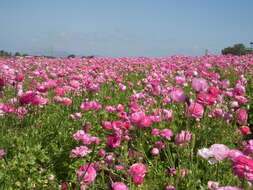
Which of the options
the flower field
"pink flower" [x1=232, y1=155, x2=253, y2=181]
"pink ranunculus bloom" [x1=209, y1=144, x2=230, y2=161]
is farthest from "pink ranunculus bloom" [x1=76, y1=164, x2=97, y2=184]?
"pink flower" [x1=232, y1=155, x2=253, y2=181]

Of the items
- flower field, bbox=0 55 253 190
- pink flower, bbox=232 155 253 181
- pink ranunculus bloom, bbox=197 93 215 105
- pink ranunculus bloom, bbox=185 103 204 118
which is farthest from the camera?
pink ranunculus bloom, bbox=185 103 204 118

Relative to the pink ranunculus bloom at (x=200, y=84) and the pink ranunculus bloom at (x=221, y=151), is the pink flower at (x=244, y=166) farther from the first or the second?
the pink ranunculus bloom at (x=200, y=84)

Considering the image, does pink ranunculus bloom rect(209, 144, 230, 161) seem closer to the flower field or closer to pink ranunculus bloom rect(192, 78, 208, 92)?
the flower field

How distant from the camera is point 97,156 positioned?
2881 millimetres

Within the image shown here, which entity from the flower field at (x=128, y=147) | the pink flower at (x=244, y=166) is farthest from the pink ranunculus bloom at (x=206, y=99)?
the pink flower at (x=244, y=166)

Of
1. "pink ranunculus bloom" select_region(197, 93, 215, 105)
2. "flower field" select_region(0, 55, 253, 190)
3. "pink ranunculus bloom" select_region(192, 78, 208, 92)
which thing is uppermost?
"pink ranunculus bloom" select_region(192, 78, 208, 92)

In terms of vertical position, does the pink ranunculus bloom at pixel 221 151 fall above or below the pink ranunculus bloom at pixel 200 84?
below

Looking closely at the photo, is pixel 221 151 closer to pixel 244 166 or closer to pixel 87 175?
pixel 244 166

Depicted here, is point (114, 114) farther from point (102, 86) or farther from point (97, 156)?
point (102, 86)

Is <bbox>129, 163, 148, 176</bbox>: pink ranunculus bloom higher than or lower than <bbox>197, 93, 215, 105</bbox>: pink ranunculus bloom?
lower

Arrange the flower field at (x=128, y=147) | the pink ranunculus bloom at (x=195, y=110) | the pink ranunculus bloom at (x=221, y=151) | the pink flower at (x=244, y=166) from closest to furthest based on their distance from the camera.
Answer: the pink flower at (x=244, y=166), the pink ranunculus bloom at (x=221, y=151), the flower field at (x=128, y=147), the pink ranunculus bloom at (x=195, y=110)

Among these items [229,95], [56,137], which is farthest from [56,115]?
[229,95]

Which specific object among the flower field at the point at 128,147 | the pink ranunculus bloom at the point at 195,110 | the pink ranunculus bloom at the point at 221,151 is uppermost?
the pink ranunculus bloom at the point at 195,110

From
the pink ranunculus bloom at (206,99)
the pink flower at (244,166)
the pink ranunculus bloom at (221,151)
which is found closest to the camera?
the pink flower at (244,166)
